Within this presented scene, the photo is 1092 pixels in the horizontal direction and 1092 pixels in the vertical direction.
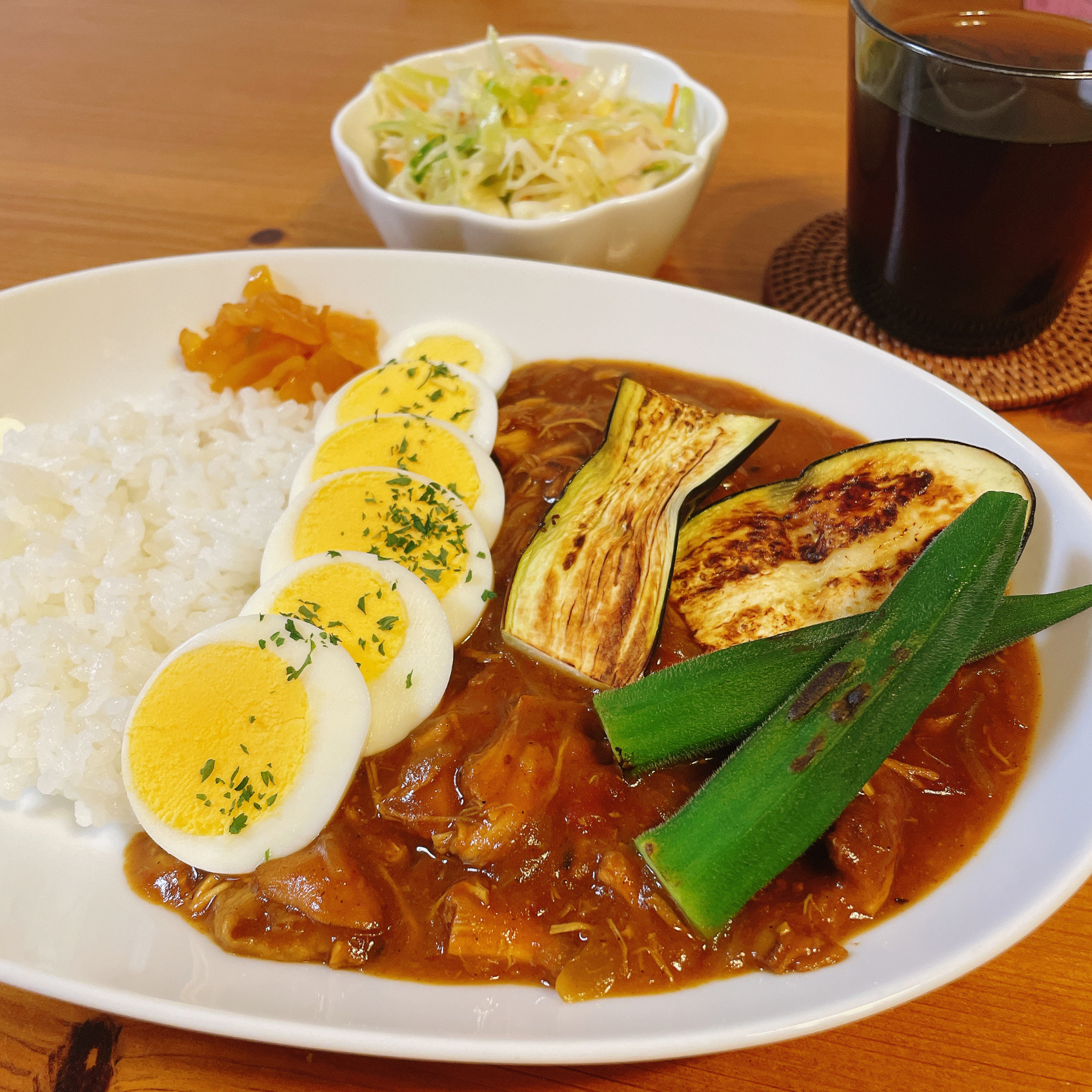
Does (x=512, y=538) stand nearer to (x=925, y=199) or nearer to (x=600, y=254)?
(x=600, y=254)

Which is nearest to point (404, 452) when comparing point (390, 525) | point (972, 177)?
point (390, 525)

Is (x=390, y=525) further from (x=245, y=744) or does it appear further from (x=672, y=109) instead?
(x=672, y=109)

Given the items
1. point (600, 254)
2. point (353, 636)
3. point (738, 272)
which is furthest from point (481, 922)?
point (738, 272)

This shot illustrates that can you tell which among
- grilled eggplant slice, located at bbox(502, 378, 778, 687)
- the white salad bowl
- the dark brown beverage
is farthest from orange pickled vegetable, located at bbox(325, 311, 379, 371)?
the dark brown beverage

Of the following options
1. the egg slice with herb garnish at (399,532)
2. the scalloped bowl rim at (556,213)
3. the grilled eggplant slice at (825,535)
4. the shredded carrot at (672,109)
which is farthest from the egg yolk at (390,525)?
the shredded carrot at (672,109)

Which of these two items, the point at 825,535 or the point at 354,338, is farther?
the point at 354,338

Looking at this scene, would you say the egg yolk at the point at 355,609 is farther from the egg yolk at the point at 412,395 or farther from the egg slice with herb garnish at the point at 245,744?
the egg yolk at the point at 412,395
